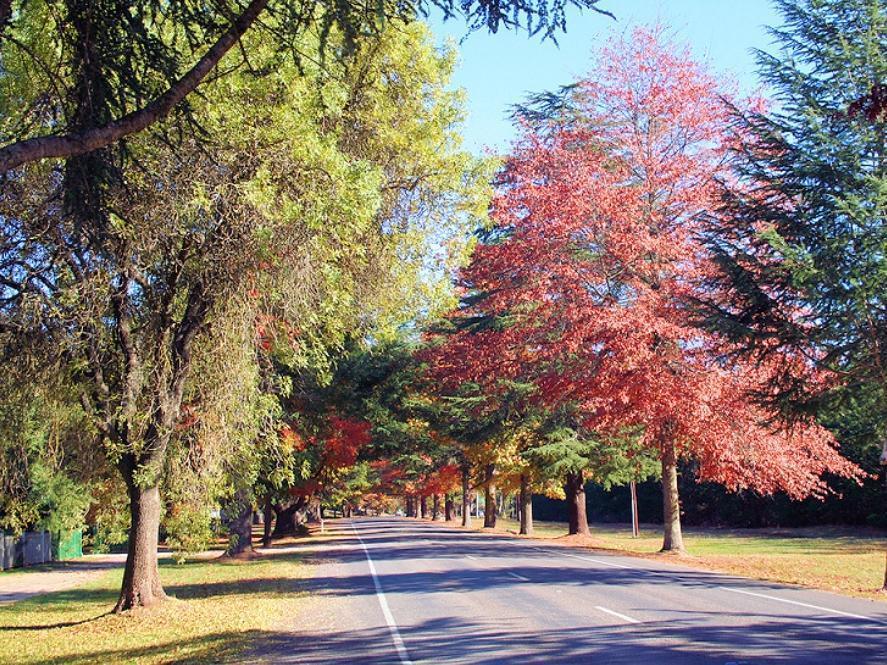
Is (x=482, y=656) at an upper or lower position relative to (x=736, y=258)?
lower

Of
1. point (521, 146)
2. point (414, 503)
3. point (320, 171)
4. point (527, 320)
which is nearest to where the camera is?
point (320, 171)

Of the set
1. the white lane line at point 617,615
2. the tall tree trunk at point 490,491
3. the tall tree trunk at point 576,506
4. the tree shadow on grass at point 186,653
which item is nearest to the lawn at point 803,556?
the tall tree trunk at point 576,506

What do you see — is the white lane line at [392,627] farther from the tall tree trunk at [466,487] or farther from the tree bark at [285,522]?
the tall tree trunk at [466,487]

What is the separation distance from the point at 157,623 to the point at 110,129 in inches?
425

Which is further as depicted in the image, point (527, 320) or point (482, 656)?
point (527, 320)

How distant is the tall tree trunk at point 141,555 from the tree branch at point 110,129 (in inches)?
417

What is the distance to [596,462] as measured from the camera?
129 feet

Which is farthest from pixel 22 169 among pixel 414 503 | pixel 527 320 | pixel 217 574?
pixel 414 503

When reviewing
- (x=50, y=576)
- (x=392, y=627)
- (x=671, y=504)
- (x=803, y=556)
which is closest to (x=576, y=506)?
(x=671, y=504)

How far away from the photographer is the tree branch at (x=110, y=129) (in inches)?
274

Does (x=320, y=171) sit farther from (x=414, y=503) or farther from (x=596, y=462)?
(x=414, y=503)

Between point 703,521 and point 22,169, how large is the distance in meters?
53.1

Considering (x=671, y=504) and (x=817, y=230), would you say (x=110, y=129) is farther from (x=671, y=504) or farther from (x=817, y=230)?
(x=671, y=504)

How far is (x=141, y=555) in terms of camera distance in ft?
54.1
